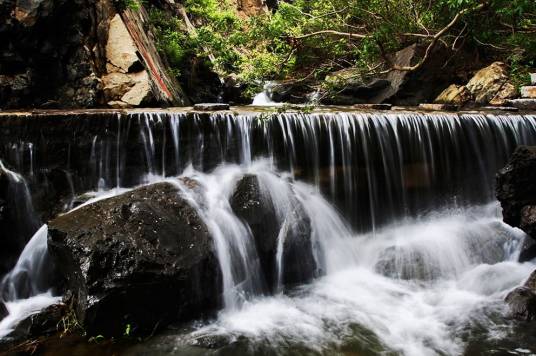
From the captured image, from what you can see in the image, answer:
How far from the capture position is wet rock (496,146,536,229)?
6.93 m

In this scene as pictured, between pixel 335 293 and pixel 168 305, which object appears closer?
pixel 168 305

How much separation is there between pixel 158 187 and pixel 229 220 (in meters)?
1.23

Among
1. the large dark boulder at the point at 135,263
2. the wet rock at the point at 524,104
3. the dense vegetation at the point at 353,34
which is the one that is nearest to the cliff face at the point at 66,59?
the dense vegetation at the point at 353,34

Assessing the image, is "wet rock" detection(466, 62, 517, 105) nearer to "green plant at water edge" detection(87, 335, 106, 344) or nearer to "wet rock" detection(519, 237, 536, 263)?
"wet rock" detection(519, 237, 536, 263)

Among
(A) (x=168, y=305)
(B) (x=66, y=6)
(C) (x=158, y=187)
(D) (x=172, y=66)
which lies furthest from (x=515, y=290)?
(D) (x=172, y=66)

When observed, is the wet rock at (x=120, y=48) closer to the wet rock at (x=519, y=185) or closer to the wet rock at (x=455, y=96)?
the wet rock at (x=519, y=185)

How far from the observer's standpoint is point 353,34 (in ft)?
27.0

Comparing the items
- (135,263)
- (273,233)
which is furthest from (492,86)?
(135,263)

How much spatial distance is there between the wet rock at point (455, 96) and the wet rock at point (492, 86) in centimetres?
22

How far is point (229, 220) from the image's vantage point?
685 centimetres

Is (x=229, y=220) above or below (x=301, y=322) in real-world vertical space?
above

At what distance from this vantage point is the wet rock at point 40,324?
545 cm

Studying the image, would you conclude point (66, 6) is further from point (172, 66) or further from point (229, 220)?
point (229, 220)

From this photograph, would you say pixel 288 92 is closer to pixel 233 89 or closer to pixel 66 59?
pixel 233 89
